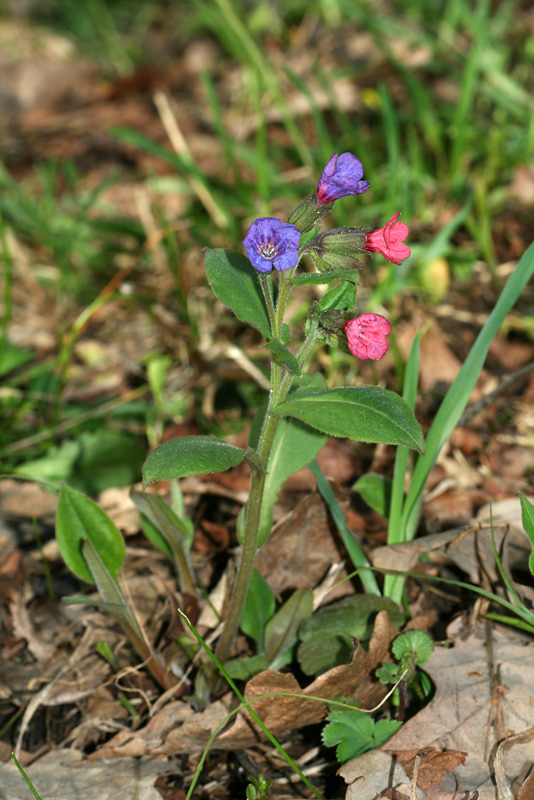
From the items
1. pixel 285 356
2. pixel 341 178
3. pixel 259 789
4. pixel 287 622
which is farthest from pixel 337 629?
pixel 341 178

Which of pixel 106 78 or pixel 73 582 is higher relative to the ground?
pixel 106 78

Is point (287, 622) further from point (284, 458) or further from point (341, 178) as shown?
point (341, 178)

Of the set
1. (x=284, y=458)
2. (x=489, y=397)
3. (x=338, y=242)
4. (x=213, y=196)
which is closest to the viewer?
(x=338, y=242)

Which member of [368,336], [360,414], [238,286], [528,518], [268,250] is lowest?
[528,518]

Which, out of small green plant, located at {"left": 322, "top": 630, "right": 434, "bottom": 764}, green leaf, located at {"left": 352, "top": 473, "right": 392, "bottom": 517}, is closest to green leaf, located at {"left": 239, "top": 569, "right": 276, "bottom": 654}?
small green plant, located at {"left": 322, "top": 630, "right": 434, "bottom": 764}

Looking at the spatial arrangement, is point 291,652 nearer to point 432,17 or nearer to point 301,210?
point 301,210

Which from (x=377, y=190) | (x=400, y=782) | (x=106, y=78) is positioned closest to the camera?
(x=400, y=782)

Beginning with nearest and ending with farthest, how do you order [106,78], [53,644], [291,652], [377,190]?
[291,652]
[53,644]
[377,190]
[106,78]

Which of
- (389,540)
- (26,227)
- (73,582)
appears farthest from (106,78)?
(389,540)
